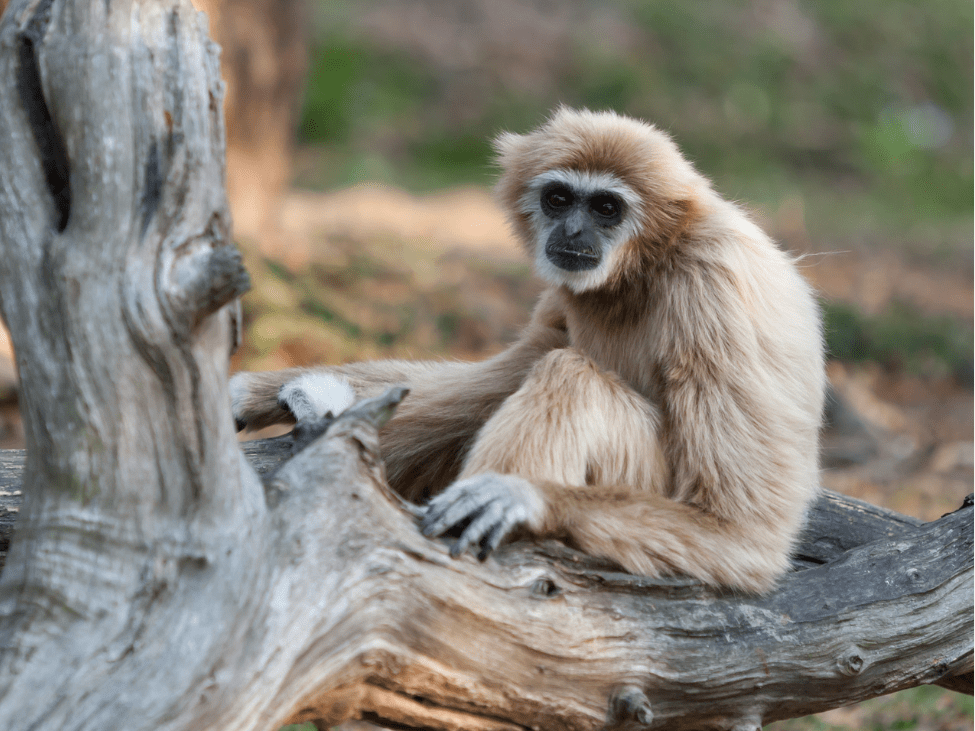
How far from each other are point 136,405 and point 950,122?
1904cm

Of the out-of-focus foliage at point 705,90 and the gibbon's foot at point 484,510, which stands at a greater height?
the out-of-focus foliage at point 705,90

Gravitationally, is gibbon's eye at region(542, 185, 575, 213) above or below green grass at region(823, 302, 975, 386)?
below

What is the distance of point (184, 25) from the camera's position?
2.37 meters

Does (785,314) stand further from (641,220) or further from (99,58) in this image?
(99,58)

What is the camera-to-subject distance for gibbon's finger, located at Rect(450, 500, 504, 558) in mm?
2795

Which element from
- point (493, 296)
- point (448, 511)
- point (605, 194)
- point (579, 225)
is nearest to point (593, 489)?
point (448, 511)

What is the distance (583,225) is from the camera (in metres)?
3.80

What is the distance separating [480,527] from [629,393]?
0.93 metres

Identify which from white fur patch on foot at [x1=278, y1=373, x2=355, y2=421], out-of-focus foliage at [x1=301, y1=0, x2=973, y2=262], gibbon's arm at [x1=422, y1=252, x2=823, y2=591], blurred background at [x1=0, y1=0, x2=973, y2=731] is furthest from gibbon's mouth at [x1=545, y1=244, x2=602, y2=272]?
out-of-focus foliage at [x1=301, y1=0, x2=973, y2=262]

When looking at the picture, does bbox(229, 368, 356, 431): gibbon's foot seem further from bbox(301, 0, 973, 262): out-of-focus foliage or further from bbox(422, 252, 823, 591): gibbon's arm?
bbox(301, 0, 973, 262): out-of-focus foliage

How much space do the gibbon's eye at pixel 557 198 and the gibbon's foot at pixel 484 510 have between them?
1.49 m

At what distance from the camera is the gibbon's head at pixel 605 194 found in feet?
12.0

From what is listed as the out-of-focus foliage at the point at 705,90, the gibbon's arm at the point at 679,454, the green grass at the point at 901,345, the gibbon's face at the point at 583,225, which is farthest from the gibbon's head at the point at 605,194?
the out-of-focus foliage at the point at 705,90

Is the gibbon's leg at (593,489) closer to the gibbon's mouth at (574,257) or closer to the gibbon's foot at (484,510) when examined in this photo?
the gibbon's foot at (484,510)
